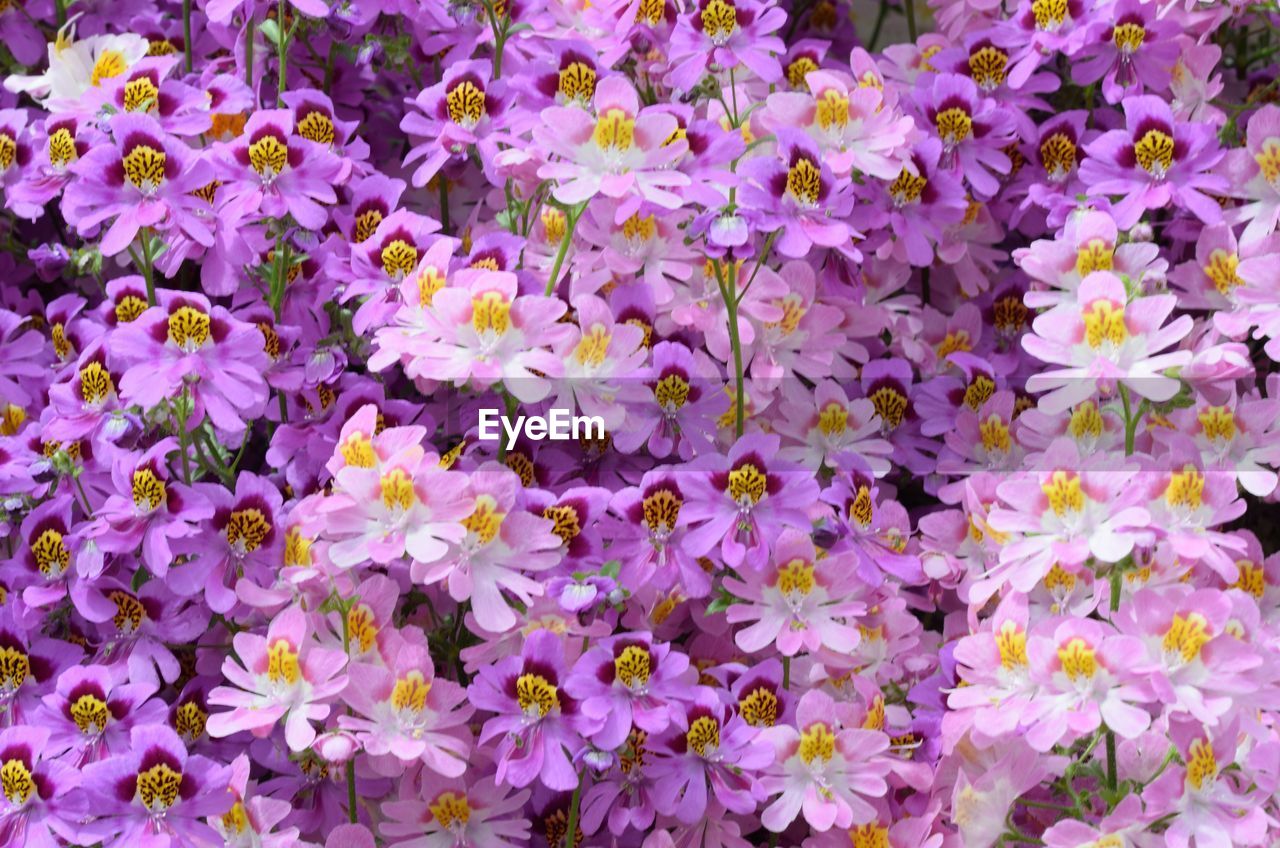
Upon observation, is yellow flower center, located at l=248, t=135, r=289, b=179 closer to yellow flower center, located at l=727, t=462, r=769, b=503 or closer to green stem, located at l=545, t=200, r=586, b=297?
green stem, located at l=545, t=200, r=586, b=297

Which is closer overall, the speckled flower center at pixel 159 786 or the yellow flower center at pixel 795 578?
the speckled flower center at pixel 159 786

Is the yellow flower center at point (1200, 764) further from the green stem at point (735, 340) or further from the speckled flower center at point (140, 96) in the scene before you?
the speckled flower center at point (140, 96)

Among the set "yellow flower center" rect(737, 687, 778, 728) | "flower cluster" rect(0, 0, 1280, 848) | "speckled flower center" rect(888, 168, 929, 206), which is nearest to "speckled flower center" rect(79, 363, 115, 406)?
"flower cluster" rect(0, 0, 1280, 848)

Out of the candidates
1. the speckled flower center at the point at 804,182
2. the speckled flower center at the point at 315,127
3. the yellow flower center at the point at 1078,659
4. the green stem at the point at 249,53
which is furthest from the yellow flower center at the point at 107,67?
the yellow flower center at the point at 1078,659

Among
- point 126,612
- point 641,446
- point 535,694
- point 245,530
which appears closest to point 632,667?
point 535,694

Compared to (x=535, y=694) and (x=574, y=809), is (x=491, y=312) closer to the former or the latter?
(x=535, y=694)

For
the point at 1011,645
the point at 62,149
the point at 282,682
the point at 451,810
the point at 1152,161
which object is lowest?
the point at 451,810

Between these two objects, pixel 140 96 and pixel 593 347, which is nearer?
pixel 593 347

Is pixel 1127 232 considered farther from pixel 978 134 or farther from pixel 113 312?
pixel 113 312

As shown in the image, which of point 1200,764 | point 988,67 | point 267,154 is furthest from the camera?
point 988,67

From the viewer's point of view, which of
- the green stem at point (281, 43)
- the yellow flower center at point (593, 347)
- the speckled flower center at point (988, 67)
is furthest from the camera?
the speckled flower center at point (988, 67)
